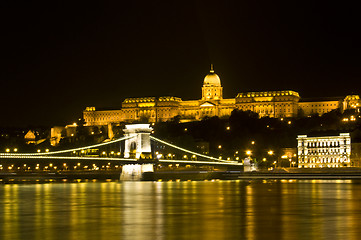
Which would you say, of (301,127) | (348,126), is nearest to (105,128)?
(301,127)

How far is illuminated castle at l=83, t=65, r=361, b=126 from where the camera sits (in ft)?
468

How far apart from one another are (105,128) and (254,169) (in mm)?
74110

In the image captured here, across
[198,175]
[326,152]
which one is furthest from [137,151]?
[326,152]

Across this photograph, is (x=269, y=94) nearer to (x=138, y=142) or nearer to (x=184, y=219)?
(x=138, y=142)

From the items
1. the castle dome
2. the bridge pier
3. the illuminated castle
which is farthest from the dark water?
the castle dome

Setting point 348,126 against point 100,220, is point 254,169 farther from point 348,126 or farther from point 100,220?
point 100,220

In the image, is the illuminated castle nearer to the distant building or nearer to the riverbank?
the distant building

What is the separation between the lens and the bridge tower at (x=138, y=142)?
222 ft

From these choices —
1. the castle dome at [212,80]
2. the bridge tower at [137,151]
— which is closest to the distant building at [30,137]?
the castle dome at [212,80]

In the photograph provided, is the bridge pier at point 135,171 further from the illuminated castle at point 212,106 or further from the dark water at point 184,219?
the illuminated castle at point 212,106

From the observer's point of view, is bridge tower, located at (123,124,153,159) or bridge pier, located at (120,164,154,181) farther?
bridge tower, located at (123,124,153,159)

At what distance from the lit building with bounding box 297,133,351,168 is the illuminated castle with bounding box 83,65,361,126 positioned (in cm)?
4313

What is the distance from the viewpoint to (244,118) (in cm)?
12212

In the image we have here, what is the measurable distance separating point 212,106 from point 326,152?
60997 mm
